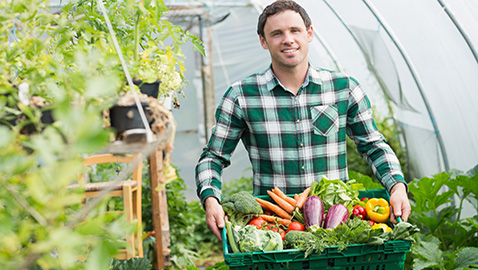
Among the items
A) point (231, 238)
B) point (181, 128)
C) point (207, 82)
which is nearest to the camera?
point (231, 238)

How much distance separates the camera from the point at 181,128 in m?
7.80

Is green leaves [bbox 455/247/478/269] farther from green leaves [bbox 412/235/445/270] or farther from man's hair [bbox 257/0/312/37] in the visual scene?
man's hair [bbox 257/0/312/37]

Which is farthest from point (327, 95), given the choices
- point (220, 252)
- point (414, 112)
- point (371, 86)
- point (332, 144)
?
point (220, 252)

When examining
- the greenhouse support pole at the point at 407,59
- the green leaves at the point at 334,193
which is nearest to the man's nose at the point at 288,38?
the green leaves at the point at 334,193

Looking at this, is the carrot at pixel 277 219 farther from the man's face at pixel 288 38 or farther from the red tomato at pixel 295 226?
the man's face at pixel 288 38

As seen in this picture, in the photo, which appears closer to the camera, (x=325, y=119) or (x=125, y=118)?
(x=125, y=118)

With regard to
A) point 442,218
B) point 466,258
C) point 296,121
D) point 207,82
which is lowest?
point 466,258

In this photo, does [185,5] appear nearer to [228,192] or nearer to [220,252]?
[228,192]

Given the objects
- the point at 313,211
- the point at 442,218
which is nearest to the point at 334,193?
the point at 313,211

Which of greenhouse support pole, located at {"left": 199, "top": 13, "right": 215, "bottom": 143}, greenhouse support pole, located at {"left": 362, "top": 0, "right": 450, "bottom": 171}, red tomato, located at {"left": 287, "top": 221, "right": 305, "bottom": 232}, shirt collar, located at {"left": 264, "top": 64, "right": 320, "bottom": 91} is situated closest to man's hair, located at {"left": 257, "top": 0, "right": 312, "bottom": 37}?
shirt collar, located at {"left": 264, "top": 64, "right": 320, "bottom": 91}

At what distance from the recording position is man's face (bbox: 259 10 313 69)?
2.58 metres

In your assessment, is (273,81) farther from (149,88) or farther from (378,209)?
(149,88)

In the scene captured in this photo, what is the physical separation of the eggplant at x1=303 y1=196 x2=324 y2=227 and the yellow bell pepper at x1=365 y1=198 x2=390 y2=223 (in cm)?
22

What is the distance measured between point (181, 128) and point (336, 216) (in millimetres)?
6023
